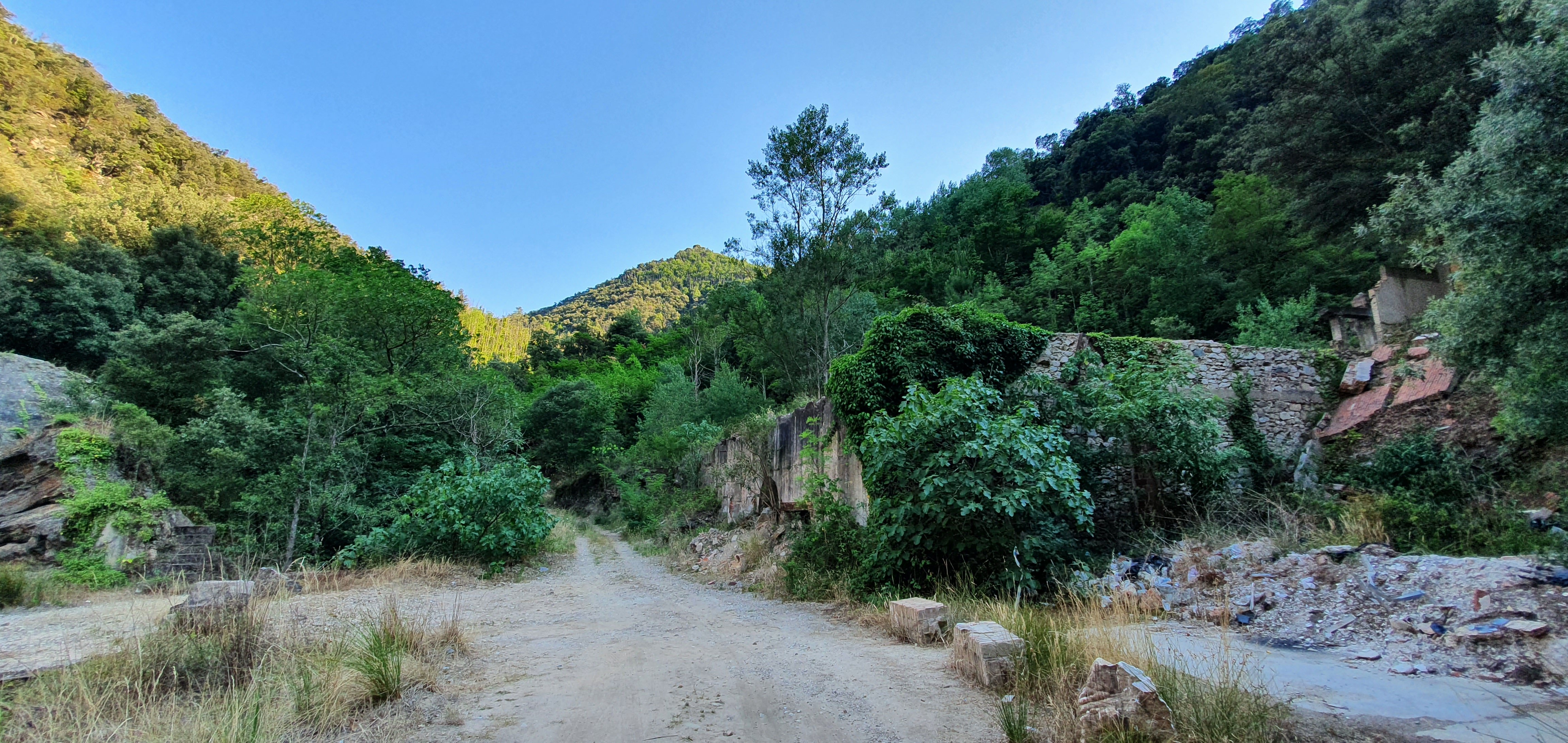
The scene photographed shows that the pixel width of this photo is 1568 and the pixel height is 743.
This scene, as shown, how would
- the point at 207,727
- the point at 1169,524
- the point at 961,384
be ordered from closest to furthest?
the point at 207,727
the point at 961,384
the point at 1169,524

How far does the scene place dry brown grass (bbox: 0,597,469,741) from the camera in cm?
258

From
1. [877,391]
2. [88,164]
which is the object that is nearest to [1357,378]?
[877,391]

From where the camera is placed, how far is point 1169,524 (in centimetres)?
859

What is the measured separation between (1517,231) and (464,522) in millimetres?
14554

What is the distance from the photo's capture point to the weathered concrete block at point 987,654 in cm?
351

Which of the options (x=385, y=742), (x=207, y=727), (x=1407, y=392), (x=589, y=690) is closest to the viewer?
(x=207, y=727)

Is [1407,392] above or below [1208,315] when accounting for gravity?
below

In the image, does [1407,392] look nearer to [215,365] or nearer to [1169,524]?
[1169,524]

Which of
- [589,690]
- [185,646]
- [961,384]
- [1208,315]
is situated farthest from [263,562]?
[1208,315]

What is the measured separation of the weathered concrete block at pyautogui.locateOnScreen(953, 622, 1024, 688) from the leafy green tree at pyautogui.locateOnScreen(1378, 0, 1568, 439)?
6287 millimetres

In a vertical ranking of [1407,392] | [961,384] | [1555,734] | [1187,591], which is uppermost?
[961,384]

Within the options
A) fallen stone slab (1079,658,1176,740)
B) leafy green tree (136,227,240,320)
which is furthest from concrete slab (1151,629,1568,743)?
leafy green tree (136,227,240,320)

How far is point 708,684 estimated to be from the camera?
3.95m

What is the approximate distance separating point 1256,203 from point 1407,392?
16.5m
